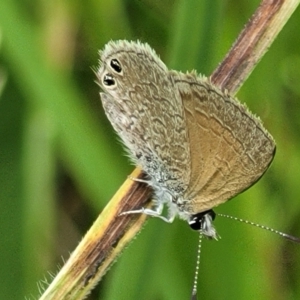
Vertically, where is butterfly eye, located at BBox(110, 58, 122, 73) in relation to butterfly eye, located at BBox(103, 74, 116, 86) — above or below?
above

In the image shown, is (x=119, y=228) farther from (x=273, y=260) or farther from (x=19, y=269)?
(x=273, y=260)

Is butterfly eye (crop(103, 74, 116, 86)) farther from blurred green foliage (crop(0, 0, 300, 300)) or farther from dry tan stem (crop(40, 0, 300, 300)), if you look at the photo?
dry tan stem (crop(40, 0, 300, 300))

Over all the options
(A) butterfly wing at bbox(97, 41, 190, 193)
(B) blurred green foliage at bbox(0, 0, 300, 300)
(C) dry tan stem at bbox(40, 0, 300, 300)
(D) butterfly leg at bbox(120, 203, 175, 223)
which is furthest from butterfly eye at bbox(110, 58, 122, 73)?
(D) butterfly leg at bbox(120, 203, 175, 223)

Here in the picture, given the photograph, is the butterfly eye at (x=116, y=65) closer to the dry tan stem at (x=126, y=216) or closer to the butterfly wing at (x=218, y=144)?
the butterfly wing at (x=218, y=144)

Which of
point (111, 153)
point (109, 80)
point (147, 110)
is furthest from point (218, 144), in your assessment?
point (111, 153)

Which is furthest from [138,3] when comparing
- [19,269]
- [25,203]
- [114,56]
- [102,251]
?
[102,251]

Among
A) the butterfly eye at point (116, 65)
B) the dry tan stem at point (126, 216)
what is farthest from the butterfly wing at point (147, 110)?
the dry tan stem at point (126, 216)
